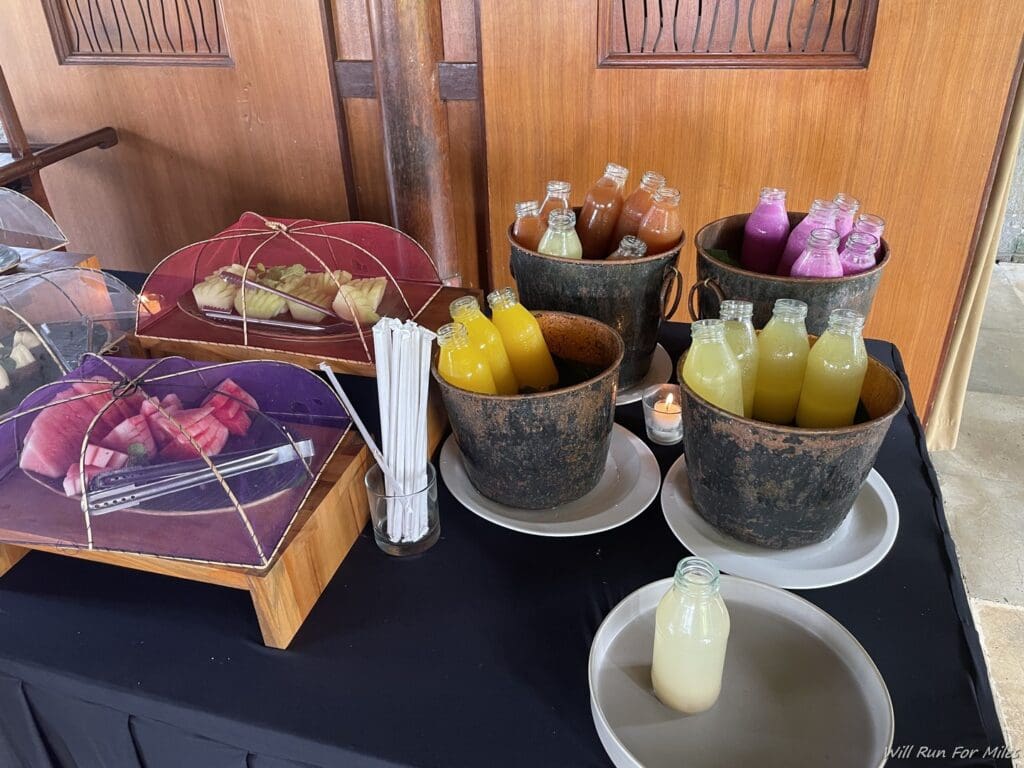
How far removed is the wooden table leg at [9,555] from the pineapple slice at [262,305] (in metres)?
→ 0.37

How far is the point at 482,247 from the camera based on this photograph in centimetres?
201

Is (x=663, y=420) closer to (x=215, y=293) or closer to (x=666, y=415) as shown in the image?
(x=666, y=415)

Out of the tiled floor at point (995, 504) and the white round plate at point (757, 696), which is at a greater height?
the white round plate at point (757, 696)

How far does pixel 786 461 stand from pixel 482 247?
1.49 metres

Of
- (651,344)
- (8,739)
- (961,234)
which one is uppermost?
(651,344)

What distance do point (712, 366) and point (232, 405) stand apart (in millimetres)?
480

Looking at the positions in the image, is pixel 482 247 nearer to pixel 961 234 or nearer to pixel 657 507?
pixel 961 234

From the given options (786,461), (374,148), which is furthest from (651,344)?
(374,148)

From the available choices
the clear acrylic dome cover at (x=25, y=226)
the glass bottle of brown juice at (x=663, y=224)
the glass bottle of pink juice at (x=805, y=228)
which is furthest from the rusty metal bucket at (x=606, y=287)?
the clear acrylic dome cover at (x=25, y=226)

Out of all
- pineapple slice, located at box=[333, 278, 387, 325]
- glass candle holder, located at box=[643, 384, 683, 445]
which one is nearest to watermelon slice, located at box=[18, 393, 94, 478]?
pineapple slice, located at box=[333, 278, 387, 325]

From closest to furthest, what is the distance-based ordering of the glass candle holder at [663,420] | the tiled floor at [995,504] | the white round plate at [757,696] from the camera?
the white round plate at [757,696]
the glass candle holder at [663,420]
the tiled floor at [995,504]

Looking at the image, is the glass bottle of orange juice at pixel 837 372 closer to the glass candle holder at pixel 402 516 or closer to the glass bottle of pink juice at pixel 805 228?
the glass bottle of pink juice at pixel 805 228

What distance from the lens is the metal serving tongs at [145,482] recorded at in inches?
27.0

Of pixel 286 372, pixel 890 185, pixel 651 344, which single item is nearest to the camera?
pixel 286 372
